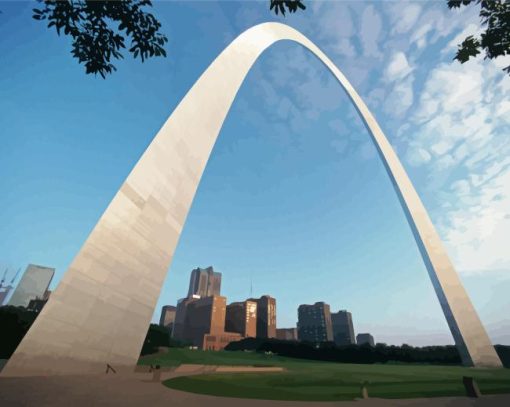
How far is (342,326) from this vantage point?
608 feet

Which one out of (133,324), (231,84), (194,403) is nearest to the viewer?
(194,403)

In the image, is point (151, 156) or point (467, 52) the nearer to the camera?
point (467, 52)

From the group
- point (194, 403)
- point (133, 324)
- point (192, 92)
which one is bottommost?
point (194, 403)

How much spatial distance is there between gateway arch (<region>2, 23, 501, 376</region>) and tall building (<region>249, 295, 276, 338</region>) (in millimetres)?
140636

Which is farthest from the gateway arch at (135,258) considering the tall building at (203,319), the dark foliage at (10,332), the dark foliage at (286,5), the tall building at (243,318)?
the tall building at (243,318)

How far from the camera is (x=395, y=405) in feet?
22.3

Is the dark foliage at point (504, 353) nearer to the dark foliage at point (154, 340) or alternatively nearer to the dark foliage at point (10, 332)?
the dark foliage at point (154, 340)

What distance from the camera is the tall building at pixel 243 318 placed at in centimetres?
14762

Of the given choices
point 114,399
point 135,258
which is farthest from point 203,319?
point 114,399

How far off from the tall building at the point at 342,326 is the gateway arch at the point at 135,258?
581 feet

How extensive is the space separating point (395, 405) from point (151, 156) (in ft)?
41.8

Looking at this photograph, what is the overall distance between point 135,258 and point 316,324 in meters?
180

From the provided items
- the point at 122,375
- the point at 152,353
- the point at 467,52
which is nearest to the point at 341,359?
the point at 152,353

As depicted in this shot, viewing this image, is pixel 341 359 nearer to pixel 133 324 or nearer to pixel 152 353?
pixel 152 353
